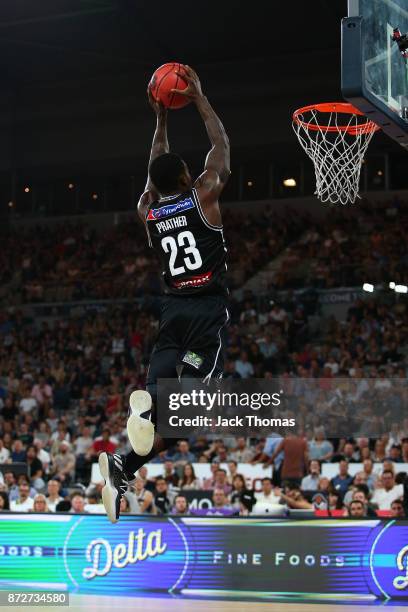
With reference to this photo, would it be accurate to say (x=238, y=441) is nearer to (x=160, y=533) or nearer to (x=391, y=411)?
(x=391, y=411)

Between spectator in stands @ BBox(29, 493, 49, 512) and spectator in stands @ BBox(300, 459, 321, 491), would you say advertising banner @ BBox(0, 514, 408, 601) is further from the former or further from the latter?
spectator in stands @ BBox(300, 459, 321, 491)

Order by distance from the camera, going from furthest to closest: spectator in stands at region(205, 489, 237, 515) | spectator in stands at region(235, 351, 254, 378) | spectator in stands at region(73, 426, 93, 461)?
spectator in stands at region(235, 351, 254, 378) < spectator in stands at region(73, 426, 93, 461) < spectator in stands at region(205, 489, 237, 515)

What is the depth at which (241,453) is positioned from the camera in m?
16.2

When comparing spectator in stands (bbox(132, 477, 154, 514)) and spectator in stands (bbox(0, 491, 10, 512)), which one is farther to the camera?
spectator in stands (bbox(0, 491, 10, 512))

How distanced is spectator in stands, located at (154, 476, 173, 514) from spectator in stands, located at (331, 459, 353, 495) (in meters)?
2.39

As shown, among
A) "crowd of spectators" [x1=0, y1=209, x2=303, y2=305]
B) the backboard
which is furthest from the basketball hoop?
"crowd of spectators" [x1=0, y1=209, x2=303, y2=305]

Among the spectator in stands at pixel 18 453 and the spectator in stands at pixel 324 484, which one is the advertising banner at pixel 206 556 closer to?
the spectator in stands at pixel 324 484

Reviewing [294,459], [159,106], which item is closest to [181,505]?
[294,459]

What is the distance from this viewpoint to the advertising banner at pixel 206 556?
A: 37.7ft

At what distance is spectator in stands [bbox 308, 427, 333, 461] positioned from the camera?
15.5m

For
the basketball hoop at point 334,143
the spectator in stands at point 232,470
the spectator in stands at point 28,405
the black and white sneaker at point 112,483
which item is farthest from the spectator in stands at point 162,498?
the black and white sneaker at point 112,483

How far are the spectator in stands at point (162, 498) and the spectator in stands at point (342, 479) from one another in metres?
2.39

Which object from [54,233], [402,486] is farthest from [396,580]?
[54,233]

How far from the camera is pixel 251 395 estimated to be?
60.6 ft
